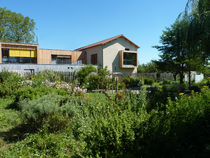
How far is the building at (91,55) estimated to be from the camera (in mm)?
22297

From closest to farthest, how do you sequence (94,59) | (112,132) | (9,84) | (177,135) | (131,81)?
1. (177,135)
2. (112,132)
3. (9,84)
4. (131,81)
5. (94,59)

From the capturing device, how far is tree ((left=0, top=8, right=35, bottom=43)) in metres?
33.4

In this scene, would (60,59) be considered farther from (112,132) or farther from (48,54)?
(112,132)

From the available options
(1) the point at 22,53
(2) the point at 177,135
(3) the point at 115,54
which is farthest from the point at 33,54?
(2) the point at 177,135

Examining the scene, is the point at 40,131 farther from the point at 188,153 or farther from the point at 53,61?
the point at 53,61

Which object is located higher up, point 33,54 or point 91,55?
point 91,55

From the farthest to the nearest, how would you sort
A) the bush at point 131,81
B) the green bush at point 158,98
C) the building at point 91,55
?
1. the building at point 91,55
2. the bush at point 131,81
3. the green bush at point 158,98

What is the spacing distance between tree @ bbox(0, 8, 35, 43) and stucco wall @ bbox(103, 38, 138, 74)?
21.5 meters

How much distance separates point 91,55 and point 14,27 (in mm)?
20271

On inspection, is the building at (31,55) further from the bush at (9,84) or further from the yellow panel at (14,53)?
the bush at (9,84)

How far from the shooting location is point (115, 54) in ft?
82.1

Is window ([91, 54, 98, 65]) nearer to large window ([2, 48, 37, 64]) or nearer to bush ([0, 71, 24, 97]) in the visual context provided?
large window ([2, 48, 37, 64])

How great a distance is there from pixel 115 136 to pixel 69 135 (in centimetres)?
189

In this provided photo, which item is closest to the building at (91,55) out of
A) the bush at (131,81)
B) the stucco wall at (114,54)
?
the stucco wall at (114,54)
